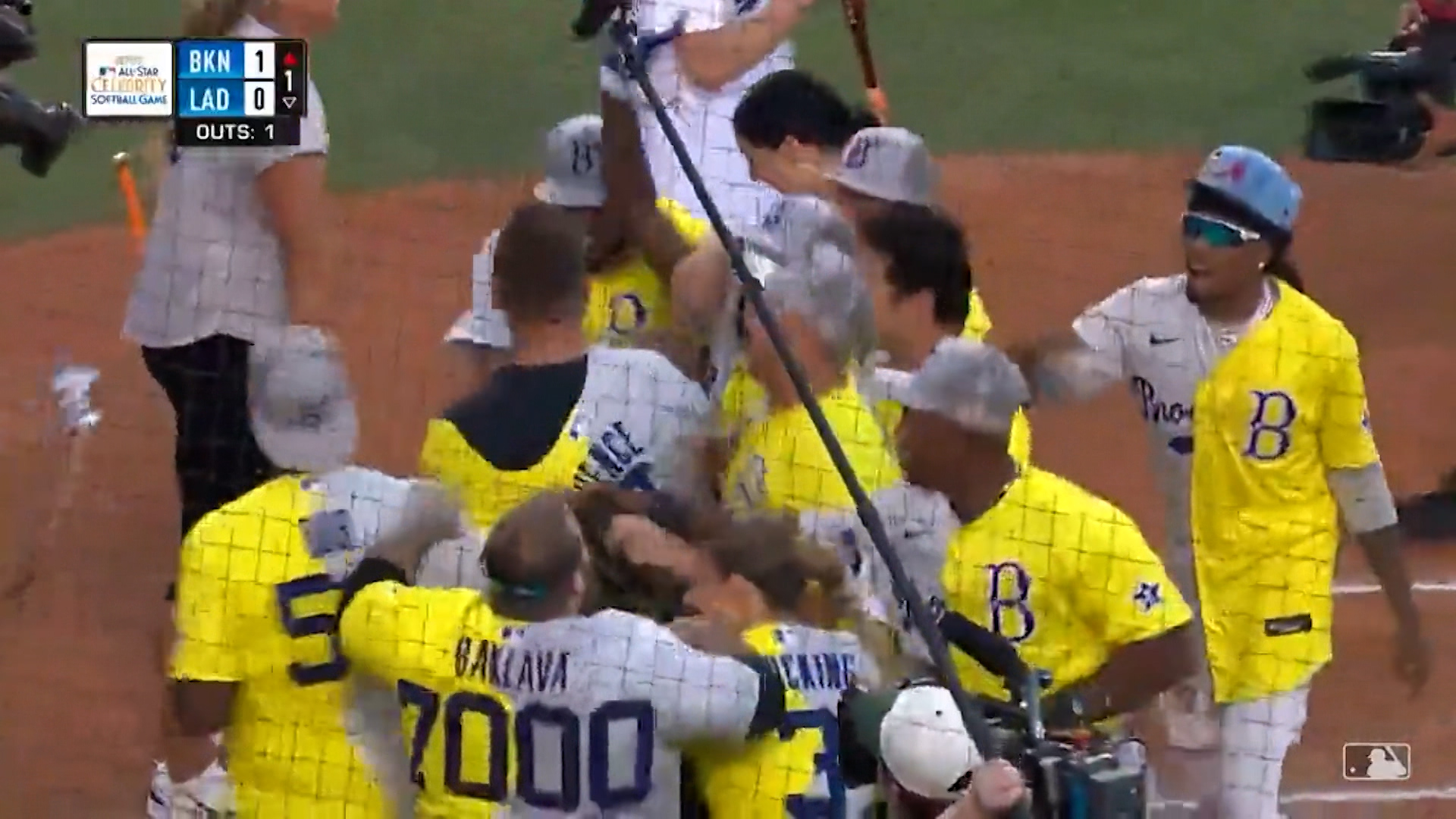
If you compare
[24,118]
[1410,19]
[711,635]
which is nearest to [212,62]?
[24,118]

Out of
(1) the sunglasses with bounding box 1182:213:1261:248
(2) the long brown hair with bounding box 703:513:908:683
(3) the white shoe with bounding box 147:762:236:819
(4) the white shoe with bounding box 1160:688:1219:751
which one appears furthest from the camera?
(4) the white shoe with bounding box 1160:688:1219:751

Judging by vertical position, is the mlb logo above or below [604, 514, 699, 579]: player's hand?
below

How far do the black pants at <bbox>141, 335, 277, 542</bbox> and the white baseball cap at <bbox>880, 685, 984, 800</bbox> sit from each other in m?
2.00

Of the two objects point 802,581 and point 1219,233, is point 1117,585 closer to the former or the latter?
point 802,581

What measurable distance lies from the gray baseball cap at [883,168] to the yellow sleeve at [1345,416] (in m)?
0.68

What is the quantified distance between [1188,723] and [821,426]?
4.20 feet

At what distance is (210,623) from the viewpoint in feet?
8.78

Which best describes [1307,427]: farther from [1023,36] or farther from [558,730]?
[1023,36]

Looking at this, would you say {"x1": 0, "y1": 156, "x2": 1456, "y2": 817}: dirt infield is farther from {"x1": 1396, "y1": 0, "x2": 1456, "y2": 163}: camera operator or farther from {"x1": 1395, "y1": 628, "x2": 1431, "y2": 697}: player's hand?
{"x1": 1395, "y1": 628, "x2": 1431, "y2": 697}: player's hand

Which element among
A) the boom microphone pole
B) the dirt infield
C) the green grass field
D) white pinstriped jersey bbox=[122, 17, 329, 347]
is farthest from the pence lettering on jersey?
the green grass field

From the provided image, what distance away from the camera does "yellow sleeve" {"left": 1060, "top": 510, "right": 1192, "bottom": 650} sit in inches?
105

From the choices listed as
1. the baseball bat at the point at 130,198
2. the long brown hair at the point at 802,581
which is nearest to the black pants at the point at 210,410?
the long brown hair at the point at 802,581

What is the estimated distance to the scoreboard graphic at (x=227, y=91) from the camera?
3.70 m

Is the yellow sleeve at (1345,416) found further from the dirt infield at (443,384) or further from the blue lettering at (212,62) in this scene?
the blue lettering at (212,62)
